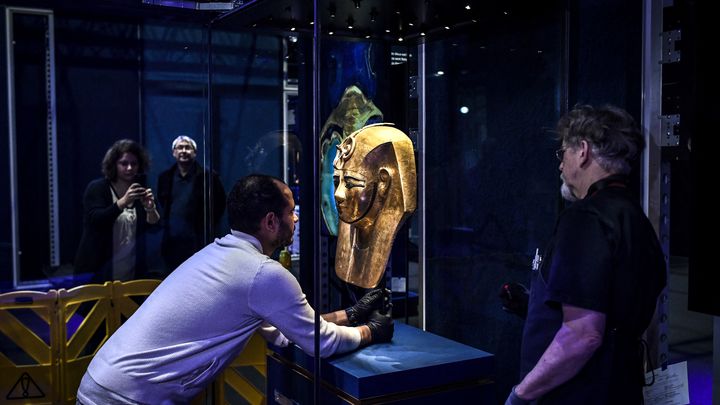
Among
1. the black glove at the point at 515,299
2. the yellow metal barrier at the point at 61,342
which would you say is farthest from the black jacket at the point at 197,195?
the black glove at the point at 515,299

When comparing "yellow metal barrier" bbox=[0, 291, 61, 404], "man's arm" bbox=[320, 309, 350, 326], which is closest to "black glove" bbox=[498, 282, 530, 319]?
"man's arm" bbox=[320, 309, 350, 326]

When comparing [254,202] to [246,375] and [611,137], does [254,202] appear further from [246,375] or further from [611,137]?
[246,375]

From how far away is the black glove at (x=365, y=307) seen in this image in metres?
2.51

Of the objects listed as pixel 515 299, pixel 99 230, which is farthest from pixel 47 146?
pixel 515 299

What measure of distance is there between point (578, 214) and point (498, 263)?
1.09 meters

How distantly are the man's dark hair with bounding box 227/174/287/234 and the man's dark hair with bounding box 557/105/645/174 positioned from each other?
1.07 m

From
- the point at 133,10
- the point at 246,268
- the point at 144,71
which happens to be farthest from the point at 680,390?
the point at 144,71

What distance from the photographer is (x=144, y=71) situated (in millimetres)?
5211

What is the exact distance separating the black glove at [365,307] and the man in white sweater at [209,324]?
140 millimetres

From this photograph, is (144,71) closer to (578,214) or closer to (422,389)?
(422,389)

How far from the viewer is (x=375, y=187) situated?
101 inches

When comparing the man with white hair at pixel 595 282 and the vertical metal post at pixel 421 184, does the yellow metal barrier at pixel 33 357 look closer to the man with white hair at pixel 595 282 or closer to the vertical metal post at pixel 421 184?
the vertical metal post at pixel 421 184

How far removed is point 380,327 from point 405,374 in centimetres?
33

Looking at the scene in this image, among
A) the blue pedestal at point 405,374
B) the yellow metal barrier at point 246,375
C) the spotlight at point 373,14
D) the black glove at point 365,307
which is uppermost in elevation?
the spotlight at point 373,14
